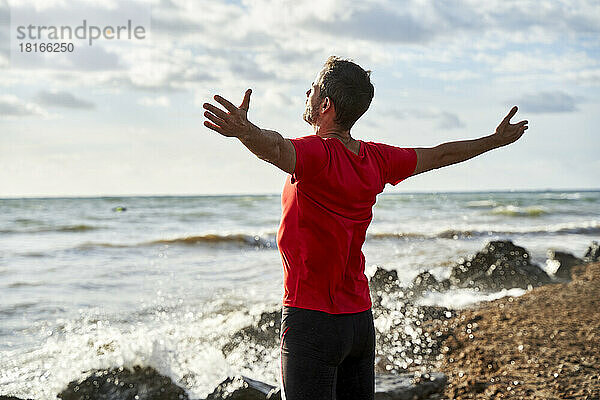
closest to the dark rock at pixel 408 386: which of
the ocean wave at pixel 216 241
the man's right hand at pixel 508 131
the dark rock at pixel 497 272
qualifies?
the man's right hand at pixel 508 131

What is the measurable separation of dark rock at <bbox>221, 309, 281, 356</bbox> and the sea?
0.09 m

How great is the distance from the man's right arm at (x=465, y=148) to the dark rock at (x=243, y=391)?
255 centimetres

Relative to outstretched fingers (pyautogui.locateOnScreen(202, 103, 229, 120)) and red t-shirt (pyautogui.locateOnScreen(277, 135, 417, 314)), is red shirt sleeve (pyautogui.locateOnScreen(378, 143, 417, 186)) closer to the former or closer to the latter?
red t-shirt (pyautogui.locateOnScreen(277, 135, 417, 314))

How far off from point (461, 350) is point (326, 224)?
4.60 metres

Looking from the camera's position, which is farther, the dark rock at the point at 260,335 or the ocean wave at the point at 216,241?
the ocean wave at the point at 216,241

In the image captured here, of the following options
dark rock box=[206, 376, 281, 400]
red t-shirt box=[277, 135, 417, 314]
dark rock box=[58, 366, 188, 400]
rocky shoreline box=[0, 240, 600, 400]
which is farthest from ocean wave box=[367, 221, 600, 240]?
red t-shirt box=[277, 135, 417, 314]

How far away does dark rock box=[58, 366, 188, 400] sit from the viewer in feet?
17.2

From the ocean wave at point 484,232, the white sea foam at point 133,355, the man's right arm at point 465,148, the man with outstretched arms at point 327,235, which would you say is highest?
the man's right arm at point 465,148

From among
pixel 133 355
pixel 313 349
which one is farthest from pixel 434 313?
pixel 313 349

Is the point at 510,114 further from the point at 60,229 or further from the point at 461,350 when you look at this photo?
the point at 60,229

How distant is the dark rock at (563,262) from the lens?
38.4ft

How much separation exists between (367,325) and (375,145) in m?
0.72

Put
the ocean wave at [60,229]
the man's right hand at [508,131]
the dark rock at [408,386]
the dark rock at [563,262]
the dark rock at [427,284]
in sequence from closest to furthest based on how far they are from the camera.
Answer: the man's right hand at [508,131] → the dark rock at [408,386] → the dark rock at [427,284] → the dark rock at [563,262] → the ocean wave at [60,229]

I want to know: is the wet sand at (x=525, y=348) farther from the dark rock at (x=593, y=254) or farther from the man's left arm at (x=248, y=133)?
the dark rock at (x=593, y=254)
